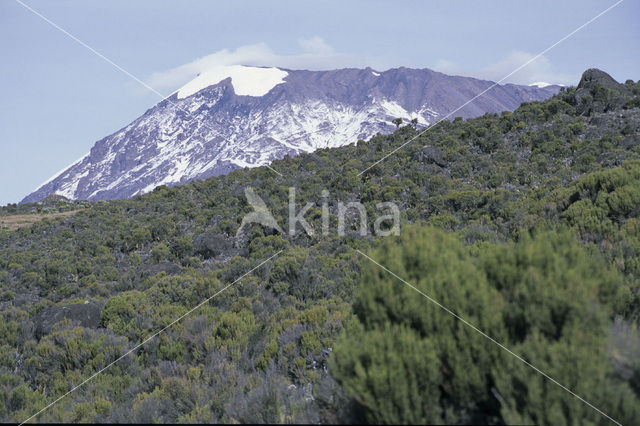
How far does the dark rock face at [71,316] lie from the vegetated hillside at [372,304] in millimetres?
48

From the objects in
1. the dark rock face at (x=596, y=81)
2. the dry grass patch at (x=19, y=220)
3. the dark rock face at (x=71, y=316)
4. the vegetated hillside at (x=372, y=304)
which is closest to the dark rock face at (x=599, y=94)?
the dark rock face at (x=596, y=81)

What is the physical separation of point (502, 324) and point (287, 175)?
20.6 metres

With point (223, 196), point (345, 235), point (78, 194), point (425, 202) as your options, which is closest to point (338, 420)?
point (345, 235)

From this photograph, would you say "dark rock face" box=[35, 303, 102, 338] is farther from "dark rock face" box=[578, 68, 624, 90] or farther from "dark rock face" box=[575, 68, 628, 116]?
"dark rock face" box=[578, 68, 624, 90]

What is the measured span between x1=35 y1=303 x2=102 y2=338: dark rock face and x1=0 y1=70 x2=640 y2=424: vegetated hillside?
48 millimetres

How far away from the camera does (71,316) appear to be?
8781 mm

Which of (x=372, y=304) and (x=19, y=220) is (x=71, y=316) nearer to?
(x=372, y=304)

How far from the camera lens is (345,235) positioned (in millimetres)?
12672

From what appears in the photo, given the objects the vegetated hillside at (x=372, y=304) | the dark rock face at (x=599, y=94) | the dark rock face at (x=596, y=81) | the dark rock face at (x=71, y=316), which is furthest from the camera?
the dark rock face at (x=596, y=81)

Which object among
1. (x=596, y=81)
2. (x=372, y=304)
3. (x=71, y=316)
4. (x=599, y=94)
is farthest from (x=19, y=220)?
(x=596, y=81)

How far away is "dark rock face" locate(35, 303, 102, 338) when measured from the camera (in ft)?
27.5

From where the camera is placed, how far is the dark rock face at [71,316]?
330 inches

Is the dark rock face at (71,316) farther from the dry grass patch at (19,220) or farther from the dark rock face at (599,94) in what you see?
the dark rock face at (599,94)

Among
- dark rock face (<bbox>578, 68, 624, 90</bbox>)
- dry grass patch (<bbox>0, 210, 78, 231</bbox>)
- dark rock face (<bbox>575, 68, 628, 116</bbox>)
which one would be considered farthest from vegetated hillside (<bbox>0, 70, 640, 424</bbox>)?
dry grass patch (<bbox>0, 210, 78, 231</bbox>)
